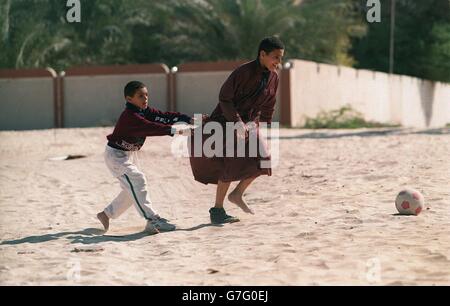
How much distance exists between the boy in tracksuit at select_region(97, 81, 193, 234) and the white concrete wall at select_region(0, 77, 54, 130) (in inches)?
Result: 717

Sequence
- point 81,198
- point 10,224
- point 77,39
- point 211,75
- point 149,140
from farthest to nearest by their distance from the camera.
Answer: point 77,39 < point 211,75 < point 149,140 < point 81,198 < point 10,224

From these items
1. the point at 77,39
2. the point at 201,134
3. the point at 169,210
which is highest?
the point at 77,39

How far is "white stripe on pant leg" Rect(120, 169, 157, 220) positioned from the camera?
7.48 metres

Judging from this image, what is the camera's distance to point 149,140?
1825 cm

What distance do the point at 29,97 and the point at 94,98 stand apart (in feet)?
6.26

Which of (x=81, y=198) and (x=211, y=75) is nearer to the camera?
(x=81, y=198)

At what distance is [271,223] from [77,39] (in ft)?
78.5

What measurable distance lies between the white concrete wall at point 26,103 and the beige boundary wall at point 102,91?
511mm

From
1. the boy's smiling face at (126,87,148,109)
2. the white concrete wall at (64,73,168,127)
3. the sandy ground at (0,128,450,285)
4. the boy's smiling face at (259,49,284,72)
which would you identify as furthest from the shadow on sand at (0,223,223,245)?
the white concrete wall at (64,73,168,127)

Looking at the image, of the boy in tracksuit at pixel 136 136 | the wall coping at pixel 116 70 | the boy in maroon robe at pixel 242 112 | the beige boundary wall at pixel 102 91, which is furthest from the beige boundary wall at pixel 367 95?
the boy in tracksuit at pixel 136 136

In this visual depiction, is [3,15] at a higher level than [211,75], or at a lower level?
higher
